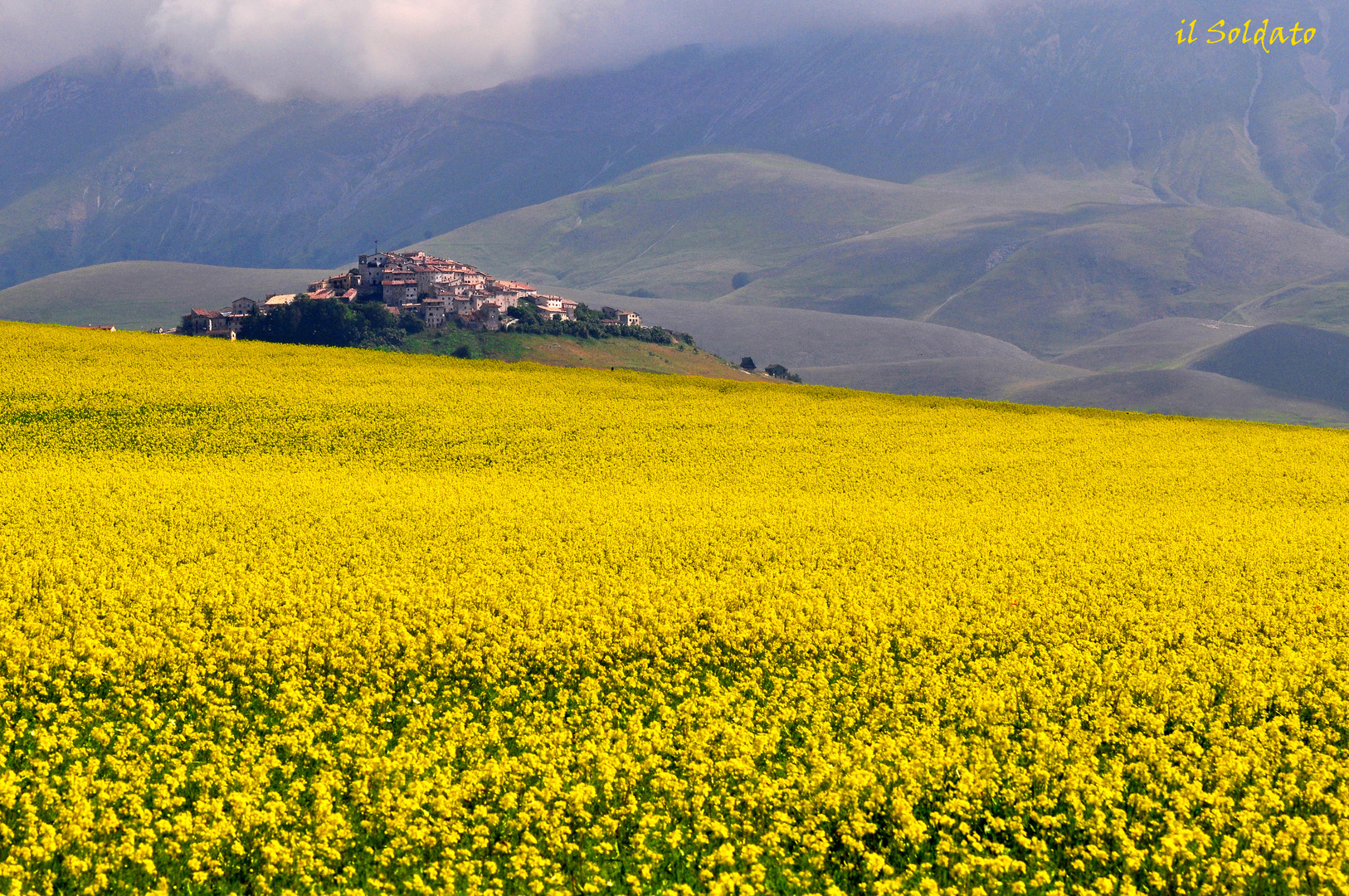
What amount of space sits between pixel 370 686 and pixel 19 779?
6005mm

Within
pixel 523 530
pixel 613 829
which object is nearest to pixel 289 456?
pixel 523 530

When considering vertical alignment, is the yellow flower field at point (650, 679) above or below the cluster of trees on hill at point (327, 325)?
below

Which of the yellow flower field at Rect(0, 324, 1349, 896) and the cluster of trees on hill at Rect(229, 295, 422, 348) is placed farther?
the cluster of trees on hill at Rect(229, 295, 422, 348)

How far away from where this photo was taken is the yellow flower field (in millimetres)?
15586

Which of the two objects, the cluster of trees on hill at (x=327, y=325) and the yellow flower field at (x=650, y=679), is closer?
the yellow flower field at (x=650, y=679)

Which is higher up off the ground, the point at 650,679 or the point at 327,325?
the point at 327,325

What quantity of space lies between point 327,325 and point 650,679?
572 ft

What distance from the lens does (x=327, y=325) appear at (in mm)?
184500

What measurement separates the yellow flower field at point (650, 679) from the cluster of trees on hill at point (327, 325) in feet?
473

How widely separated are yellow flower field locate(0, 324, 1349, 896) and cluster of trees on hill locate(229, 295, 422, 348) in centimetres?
14424

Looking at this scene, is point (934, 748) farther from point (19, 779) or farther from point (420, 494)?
point (420, 494)

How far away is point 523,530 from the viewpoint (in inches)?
1242

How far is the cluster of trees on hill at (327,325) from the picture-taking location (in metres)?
181

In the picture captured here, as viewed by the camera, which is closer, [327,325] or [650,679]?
[650,679]
